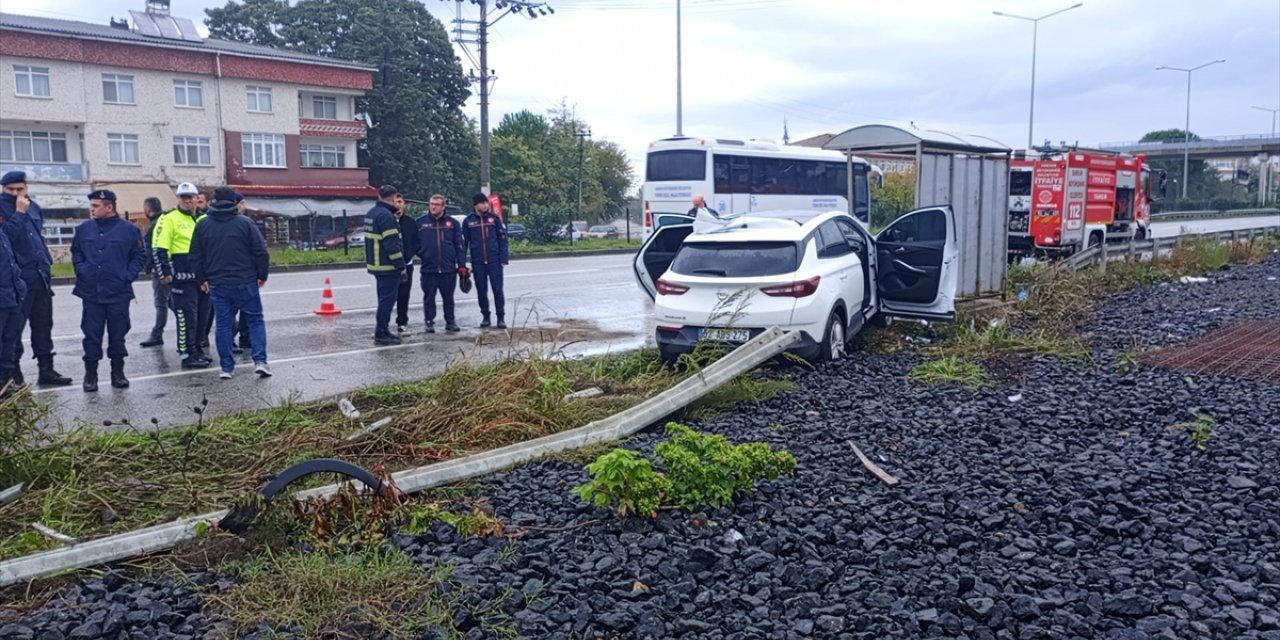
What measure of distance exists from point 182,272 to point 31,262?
1.38m

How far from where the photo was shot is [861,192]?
2720 cm

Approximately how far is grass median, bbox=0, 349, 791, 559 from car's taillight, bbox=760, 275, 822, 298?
1031 mm

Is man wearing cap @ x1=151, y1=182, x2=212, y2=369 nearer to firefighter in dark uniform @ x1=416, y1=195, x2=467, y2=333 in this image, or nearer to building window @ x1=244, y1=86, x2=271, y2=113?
firefighter in dark uniform @ x1=416, y1=195, x2=467, y2=333

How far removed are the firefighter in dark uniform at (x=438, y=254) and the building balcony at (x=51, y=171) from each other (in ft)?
121

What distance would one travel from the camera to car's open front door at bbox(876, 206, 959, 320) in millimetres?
10078

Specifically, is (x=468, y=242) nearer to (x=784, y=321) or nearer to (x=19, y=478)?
(x=784, y=321)

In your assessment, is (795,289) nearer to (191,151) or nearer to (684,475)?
(684,475)

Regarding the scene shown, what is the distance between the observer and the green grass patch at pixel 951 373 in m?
8.16

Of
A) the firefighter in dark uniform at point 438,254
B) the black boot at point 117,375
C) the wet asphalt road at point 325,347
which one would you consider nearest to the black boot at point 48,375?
the wet asphalt road at point 325,347

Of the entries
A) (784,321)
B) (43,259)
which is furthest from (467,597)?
(43,259)

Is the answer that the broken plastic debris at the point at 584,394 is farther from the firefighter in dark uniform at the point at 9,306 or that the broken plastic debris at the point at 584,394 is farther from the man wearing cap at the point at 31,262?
the man wearing cap at the point at 31,262

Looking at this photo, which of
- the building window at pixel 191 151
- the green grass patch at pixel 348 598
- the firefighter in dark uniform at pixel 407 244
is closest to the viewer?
the green grass patch at pixel 348 598

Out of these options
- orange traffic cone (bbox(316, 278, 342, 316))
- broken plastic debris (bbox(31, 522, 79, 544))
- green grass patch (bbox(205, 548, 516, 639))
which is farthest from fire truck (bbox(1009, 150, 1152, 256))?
broken plastic debris (bbox(31, 522, 79, 544))

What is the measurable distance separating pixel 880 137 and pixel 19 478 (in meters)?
11.4
